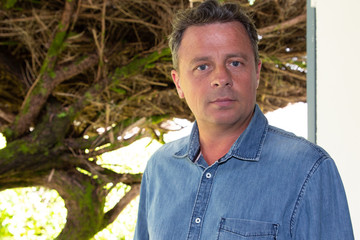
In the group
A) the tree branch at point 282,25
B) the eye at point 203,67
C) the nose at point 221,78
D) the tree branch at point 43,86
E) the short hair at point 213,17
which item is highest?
the tree branch at point 282,25

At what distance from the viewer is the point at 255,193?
634 millimetres

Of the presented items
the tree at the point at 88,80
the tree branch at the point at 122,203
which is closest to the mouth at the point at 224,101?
the tree at the point at 88,80

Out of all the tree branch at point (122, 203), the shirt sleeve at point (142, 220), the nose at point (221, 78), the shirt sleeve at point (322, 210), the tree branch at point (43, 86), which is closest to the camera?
the shirt sleeve at point (322, 210)

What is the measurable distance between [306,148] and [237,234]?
0.15 m

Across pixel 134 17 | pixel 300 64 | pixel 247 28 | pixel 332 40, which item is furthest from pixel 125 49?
pixel 247 28

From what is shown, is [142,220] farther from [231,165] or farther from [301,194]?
[301,194]

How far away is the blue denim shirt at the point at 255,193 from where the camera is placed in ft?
1.94

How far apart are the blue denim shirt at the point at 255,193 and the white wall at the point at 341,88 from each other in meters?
0.28

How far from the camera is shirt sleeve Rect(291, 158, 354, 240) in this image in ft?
1.91

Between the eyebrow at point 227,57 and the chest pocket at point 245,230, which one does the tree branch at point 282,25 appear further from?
the chest pocket at point 245,230

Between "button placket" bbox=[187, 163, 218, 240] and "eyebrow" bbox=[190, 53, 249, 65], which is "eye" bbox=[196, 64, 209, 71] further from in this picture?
"button placket" bbox=[187, 163, 218, 240]

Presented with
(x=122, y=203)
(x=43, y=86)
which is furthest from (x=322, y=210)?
(x=122, y=203)

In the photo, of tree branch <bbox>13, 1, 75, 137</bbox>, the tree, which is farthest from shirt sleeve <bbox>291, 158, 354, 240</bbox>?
tree branch <bbox>13, 1, 75, 137</bbox>

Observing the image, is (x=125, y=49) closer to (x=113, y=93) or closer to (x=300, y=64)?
(x=113, y=93)
